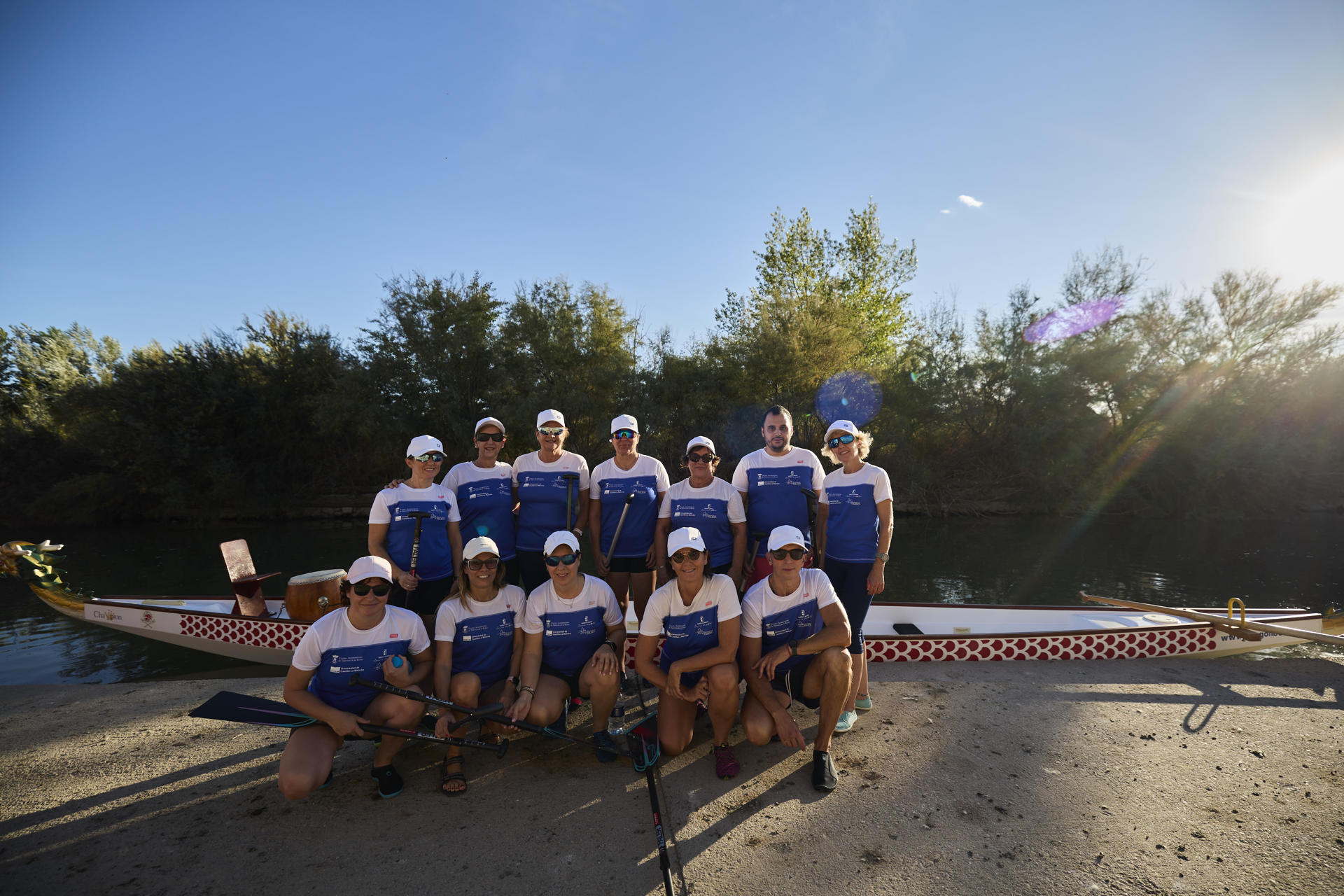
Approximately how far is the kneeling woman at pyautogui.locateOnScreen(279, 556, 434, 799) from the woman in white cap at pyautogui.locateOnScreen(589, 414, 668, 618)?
5.51 ft

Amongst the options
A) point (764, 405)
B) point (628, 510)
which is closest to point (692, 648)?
point (628, 510)

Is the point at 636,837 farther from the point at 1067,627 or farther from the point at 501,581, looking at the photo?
the point at 1067,627

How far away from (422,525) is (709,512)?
2.11 metres

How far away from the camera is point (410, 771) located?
135 inches

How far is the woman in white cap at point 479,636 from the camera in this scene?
3463 millimetres

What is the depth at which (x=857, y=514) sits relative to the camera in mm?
4164

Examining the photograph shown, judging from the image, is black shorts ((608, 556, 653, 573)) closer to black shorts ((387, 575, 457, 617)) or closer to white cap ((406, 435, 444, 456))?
black shorts ((387, 575, 457, 617))

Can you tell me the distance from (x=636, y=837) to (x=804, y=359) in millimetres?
21460

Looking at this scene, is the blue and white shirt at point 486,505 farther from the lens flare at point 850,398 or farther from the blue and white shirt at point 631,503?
the lens flare at point 850,398

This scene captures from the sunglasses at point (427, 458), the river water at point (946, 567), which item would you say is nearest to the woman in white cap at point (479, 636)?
the sunglasses at point (427, 458)

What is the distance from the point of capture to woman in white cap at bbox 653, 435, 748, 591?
14.2 feet

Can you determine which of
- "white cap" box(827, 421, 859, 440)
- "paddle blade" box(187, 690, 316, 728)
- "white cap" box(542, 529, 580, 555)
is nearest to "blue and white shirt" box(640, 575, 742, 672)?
"white cap" box(542, 529, 580, 555)

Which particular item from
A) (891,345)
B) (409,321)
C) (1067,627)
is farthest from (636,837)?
(891,345)

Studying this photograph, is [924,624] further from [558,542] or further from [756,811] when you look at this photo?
[558,542]
